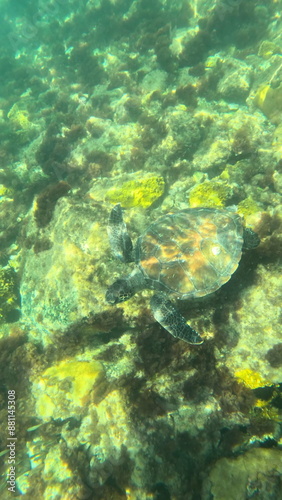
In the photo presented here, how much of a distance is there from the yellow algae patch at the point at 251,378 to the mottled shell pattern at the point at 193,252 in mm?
1442

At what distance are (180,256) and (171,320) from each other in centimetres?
123

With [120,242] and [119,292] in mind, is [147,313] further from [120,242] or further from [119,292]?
[120,242]

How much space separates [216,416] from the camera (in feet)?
12.7

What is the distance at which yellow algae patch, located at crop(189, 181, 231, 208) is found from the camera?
6664 millimetres

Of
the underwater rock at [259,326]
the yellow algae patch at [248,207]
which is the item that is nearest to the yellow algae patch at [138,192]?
the yellow algae patch at [248,207]

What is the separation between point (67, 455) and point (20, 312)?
4175 millimetres

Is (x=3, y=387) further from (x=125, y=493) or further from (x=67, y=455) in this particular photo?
(x=125, y=493)

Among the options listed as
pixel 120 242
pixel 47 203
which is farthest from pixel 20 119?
pixel 120 242

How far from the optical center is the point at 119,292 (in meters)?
4.40

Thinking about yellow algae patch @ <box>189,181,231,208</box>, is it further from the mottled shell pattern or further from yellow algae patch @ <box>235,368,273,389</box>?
yellow algae patch @ <box>235,368,273,389</box>

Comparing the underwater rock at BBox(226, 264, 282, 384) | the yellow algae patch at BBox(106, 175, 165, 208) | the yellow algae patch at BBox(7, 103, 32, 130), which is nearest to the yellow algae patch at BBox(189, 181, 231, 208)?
the yellow algae patch at BBox(106, 175, 165, 208)

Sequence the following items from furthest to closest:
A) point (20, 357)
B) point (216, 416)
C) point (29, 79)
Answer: point (29, 79) → point (20, 357) → point (216, 416)

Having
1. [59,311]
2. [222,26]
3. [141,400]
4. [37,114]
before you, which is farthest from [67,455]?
[222,26]

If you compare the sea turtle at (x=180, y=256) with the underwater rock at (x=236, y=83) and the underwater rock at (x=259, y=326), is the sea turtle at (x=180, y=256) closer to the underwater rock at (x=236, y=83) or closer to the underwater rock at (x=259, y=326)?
the underwater rock at (x=259, y=326)
